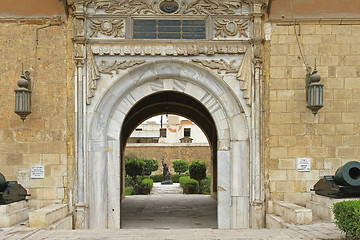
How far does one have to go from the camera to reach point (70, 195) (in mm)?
7723

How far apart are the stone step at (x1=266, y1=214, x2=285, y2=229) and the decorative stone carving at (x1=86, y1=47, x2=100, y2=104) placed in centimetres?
384

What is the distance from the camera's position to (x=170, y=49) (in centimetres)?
791

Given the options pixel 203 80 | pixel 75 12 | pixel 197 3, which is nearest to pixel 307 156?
pixel 203 80

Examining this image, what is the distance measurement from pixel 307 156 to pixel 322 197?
110cm

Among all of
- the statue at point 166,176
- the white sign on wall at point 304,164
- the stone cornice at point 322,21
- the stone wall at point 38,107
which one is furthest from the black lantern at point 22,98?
the statue at point 166,176

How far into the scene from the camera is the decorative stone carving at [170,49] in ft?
25.7

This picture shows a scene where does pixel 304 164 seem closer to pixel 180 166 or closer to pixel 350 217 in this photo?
pixel 350 217

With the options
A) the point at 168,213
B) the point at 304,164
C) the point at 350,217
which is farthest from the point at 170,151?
the point at 350,217

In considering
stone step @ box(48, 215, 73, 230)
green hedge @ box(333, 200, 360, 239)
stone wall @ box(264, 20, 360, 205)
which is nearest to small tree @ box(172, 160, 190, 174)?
stone wall @ box(264, 20, 360, 205)

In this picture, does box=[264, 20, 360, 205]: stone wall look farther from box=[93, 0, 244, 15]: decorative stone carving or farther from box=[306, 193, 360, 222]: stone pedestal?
box=[93, 0, 244, 15]: decorative stone carving

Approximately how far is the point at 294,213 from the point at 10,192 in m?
4.41

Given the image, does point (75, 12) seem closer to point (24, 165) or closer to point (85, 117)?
point (85, 117)

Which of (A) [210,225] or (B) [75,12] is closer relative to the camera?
(B) [75,12]

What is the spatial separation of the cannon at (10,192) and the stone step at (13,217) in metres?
0.21
